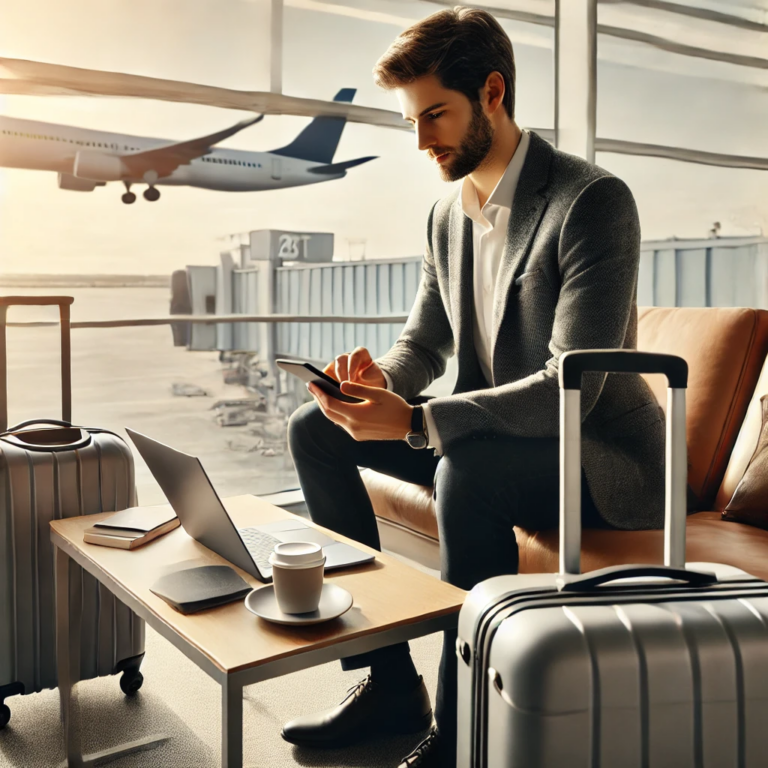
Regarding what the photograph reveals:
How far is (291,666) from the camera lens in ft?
2.95

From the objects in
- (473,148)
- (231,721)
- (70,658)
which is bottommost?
(70,658)

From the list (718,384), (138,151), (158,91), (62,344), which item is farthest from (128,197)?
(718,384)

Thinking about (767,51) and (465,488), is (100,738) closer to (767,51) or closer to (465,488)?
(465,488)

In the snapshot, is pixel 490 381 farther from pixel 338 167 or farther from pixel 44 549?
pixel 338 167

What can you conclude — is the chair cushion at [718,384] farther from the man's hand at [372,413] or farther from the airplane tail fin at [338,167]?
the airplane tail fin at [338,167]

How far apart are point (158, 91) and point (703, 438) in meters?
2.14

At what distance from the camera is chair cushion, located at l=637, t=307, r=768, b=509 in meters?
1.77

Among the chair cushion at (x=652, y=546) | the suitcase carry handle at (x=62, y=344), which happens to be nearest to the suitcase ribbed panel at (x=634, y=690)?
the chair cushion at (x=652, y=546)

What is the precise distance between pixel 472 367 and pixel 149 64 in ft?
6.24

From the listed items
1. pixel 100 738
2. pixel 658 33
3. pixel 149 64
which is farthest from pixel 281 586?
pixel 658 33

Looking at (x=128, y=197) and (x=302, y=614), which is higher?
(x=128, y=197)

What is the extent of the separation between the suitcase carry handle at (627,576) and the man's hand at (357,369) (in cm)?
84

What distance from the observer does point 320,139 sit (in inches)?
122

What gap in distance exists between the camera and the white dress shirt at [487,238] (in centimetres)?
159
